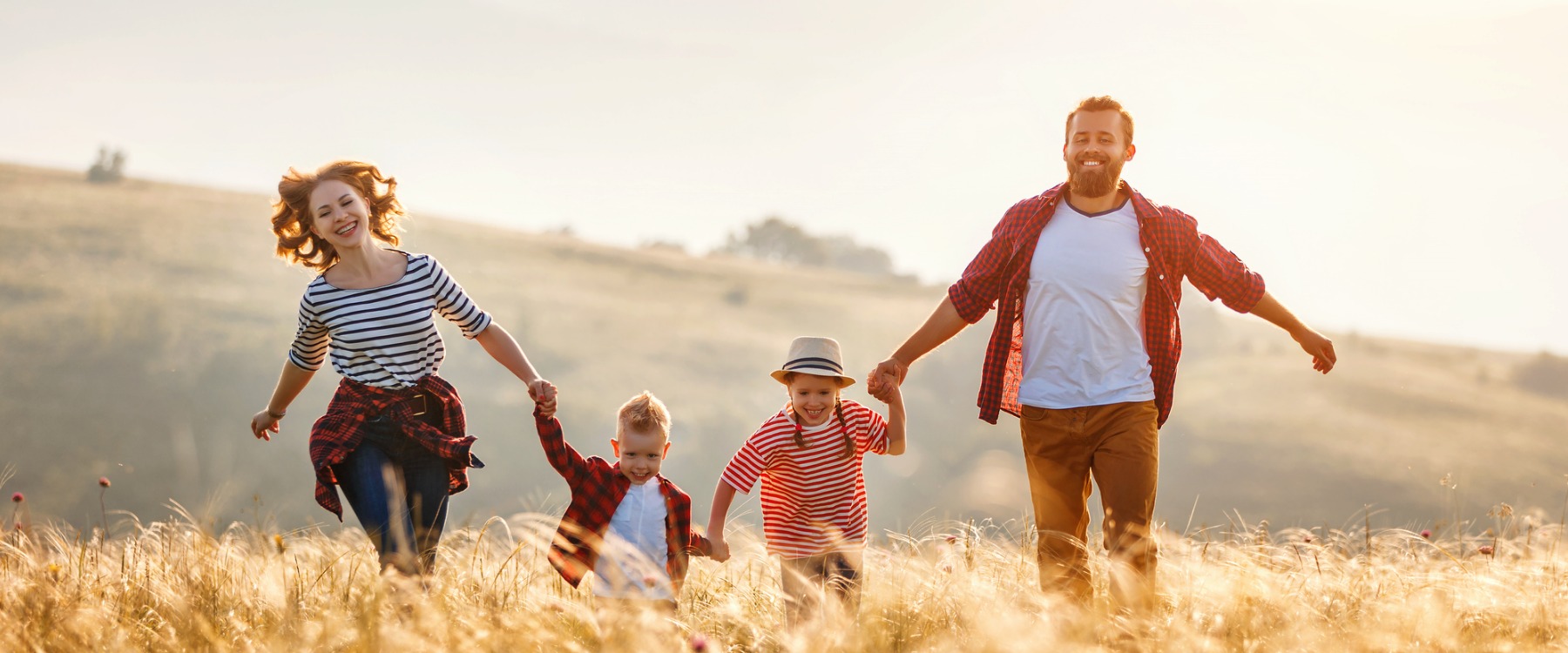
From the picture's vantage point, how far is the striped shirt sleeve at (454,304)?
4.95m

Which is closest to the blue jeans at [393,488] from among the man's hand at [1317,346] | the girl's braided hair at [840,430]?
the girl's braided hair at [840,430]

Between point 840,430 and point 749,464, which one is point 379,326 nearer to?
point 749,464

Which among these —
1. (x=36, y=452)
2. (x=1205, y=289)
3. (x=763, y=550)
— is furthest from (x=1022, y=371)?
(x=36, y=452)

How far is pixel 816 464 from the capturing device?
16.5 feet

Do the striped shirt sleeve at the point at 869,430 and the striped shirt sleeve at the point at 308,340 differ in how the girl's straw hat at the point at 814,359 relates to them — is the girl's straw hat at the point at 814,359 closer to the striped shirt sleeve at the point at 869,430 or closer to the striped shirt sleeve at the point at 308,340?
the striped shirt sleeve at the point at 869,430

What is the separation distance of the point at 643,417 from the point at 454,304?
1.01 meters

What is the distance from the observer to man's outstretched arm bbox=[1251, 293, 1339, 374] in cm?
545

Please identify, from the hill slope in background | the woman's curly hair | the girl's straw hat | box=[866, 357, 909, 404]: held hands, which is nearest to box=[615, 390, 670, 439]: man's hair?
the girl's straw hat

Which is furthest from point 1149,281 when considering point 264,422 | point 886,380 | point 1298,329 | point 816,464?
point 264,422

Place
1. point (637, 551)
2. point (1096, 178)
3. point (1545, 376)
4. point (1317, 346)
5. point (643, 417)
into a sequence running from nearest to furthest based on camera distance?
point (637, 551)
point (643, 417)
point (1096, 178)
point (1317, 346)
point (1545, 376)

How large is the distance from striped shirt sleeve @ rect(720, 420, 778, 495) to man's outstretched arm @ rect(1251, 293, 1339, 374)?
2.36m

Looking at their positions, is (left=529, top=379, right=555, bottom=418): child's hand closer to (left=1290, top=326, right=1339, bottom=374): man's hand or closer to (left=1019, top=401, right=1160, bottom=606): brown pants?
(left=1019, top=401, right=1160, bottom=606): brown pants

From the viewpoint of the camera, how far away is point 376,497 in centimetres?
470

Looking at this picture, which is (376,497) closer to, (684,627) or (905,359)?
(684,627)
